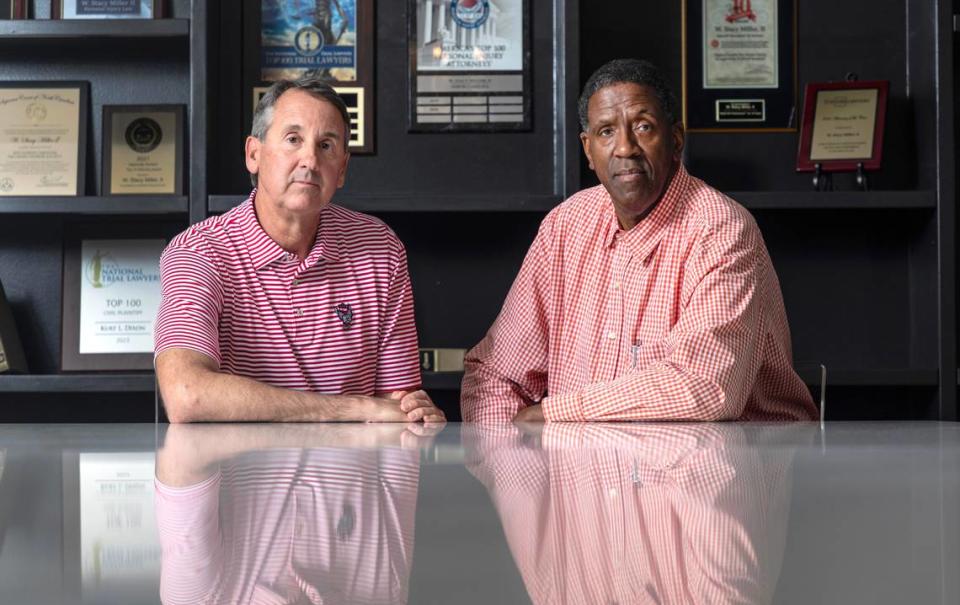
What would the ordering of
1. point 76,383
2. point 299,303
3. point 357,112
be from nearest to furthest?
point 299,303 < point 76,383 < point 357,112

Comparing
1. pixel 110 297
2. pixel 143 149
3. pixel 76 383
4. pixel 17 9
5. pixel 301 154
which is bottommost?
pixel 76 383

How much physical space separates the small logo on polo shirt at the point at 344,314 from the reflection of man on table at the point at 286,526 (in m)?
1.27

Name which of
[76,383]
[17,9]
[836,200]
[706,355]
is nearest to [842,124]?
[836,200]

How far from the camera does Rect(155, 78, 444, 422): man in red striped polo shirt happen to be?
2.05 m

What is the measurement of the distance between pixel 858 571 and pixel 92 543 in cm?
28

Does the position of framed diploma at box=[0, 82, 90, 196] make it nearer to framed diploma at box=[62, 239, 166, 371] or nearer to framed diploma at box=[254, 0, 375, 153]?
framed diploma at box=[62, 239, 166, 371]

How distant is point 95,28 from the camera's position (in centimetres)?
271

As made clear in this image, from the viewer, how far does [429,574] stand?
1.14 ft

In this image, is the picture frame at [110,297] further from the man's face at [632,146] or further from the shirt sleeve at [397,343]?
the man's face at [632,146]

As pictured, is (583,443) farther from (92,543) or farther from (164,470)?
(92,543)

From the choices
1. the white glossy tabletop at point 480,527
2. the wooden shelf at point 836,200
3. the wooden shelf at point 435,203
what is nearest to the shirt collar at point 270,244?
the wooden shelf at point 435,203

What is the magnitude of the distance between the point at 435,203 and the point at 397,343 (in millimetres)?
592

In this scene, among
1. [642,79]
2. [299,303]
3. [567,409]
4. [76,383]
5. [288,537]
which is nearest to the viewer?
[288,537]

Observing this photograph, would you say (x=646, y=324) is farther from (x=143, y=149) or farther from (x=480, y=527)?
(x=480, y=527)
